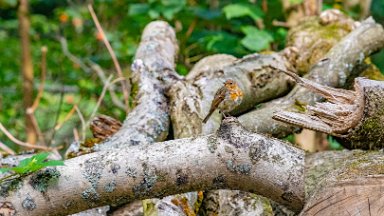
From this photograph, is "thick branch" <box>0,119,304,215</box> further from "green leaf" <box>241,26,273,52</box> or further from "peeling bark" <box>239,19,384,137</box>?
"green leaf" <box>241,26,273,52</box>

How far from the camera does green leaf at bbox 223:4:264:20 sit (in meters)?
3.81

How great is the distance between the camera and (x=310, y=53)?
331 cm

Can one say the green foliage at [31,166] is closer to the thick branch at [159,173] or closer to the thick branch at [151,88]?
the thick branch at [159,173]

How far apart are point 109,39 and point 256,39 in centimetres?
230

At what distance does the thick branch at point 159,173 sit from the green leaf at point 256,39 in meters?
2.08

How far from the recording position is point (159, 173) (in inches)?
68.8

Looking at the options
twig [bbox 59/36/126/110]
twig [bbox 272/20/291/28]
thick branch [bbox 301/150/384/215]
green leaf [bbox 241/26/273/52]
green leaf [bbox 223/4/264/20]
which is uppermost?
green leaf [bbox 223/4/264/20]

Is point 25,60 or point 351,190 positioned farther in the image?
point 25,60

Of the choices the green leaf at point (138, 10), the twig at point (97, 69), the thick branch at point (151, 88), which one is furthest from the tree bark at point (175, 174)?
the green leaf at point (138, 10)

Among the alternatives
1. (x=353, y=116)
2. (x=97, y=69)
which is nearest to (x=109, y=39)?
(x=97, y=69)

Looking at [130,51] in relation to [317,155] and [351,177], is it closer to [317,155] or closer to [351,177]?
[317,155]

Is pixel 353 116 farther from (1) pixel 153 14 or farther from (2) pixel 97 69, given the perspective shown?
(2) pixel 97 69

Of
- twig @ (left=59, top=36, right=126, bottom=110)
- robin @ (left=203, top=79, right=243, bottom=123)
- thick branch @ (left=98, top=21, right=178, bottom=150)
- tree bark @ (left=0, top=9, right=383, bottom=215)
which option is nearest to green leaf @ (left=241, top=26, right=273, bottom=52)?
thick branch @ (left=98, top=21, right=178, bottom=150)

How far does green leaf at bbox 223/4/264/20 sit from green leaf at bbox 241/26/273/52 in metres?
0.09
